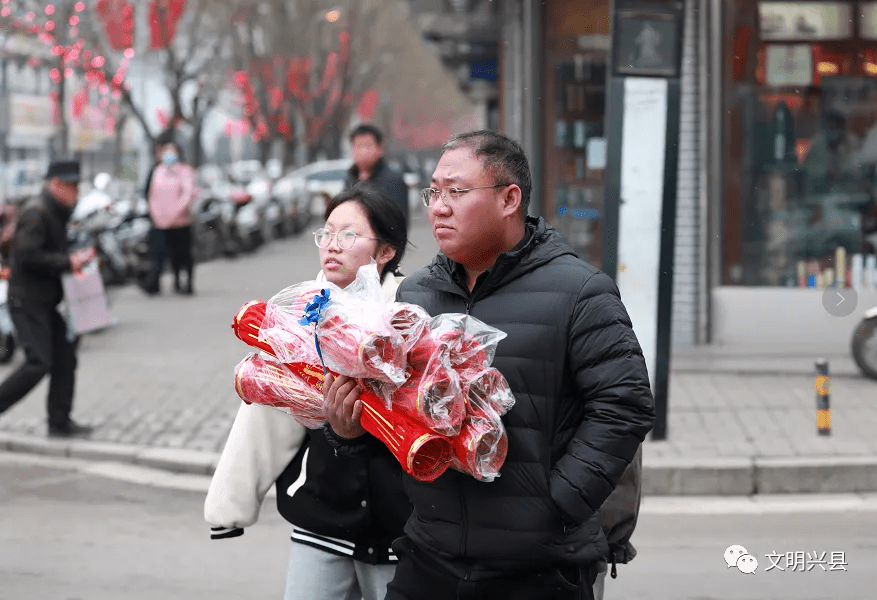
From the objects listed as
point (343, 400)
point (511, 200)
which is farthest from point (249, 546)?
point (511, 200)

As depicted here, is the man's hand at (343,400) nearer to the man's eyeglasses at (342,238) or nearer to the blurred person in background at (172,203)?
the man's eyeglasses at (342,238)

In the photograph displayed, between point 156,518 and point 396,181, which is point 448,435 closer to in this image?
point 156,518

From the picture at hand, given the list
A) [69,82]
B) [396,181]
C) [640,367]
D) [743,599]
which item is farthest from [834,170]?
[69,82]

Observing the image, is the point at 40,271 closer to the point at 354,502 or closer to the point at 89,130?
the point at 354,502

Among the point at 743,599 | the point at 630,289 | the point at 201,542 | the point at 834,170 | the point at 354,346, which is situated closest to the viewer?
the point at 354,346

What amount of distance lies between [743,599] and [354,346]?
361 cm

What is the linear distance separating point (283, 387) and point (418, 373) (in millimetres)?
411

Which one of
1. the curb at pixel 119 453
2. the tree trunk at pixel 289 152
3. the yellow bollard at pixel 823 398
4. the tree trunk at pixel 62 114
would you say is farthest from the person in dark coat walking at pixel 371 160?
the tree trunk at pixel 289 152

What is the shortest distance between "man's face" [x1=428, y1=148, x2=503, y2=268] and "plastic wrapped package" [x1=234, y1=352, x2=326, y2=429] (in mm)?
416

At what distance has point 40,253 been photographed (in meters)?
8.70

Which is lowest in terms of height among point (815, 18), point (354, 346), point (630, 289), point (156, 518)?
point (156, 518)

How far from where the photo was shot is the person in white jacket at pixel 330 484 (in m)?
3.61

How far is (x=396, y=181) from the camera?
990 cm

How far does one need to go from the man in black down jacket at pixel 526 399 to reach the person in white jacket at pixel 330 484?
23.3 inches
